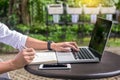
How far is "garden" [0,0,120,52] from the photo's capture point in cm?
819

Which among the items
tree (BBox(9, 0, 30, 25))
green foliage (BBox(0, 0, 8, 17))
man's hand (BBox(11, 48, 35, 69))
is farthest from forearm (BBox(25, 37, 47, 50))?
green foliage (BBox(0, 0, 8, 17))

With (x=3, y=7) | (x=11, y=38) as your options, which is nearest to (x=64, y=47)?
(x=11, y=38)

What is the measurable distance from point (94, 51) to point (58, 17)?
20.3ft

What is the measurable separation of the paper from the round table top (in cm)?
4

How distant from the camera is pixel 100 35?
8.07 ft

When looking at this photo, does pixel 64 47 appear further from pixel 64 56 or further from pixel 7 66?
pixel 7 66

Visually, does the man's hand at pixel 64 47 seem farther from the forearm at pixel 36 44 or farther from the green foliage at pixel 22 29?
the green foliage at pixel 22 29

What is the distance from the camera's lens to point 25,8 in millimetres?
8891

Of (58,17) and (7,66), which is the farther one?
(58,17)

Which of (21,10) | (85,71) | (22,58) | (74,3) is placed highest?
(22,58)

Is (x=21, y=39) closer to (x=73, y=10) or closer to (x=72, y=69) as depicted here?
(x=72, y=69)

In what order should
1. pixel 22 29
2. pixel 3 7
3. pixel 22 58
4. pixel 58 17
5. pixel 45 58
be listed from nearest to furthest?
pixel 22 58 → pixel 45 58 → pixel 22 29 → pixel 58 17 → pixel 3 7

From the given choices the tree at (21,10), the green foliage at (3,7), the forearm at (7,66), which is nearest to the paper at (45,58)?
the forearm at (7,66)

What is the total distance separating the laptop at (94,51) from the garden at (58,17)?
5.21 metres
